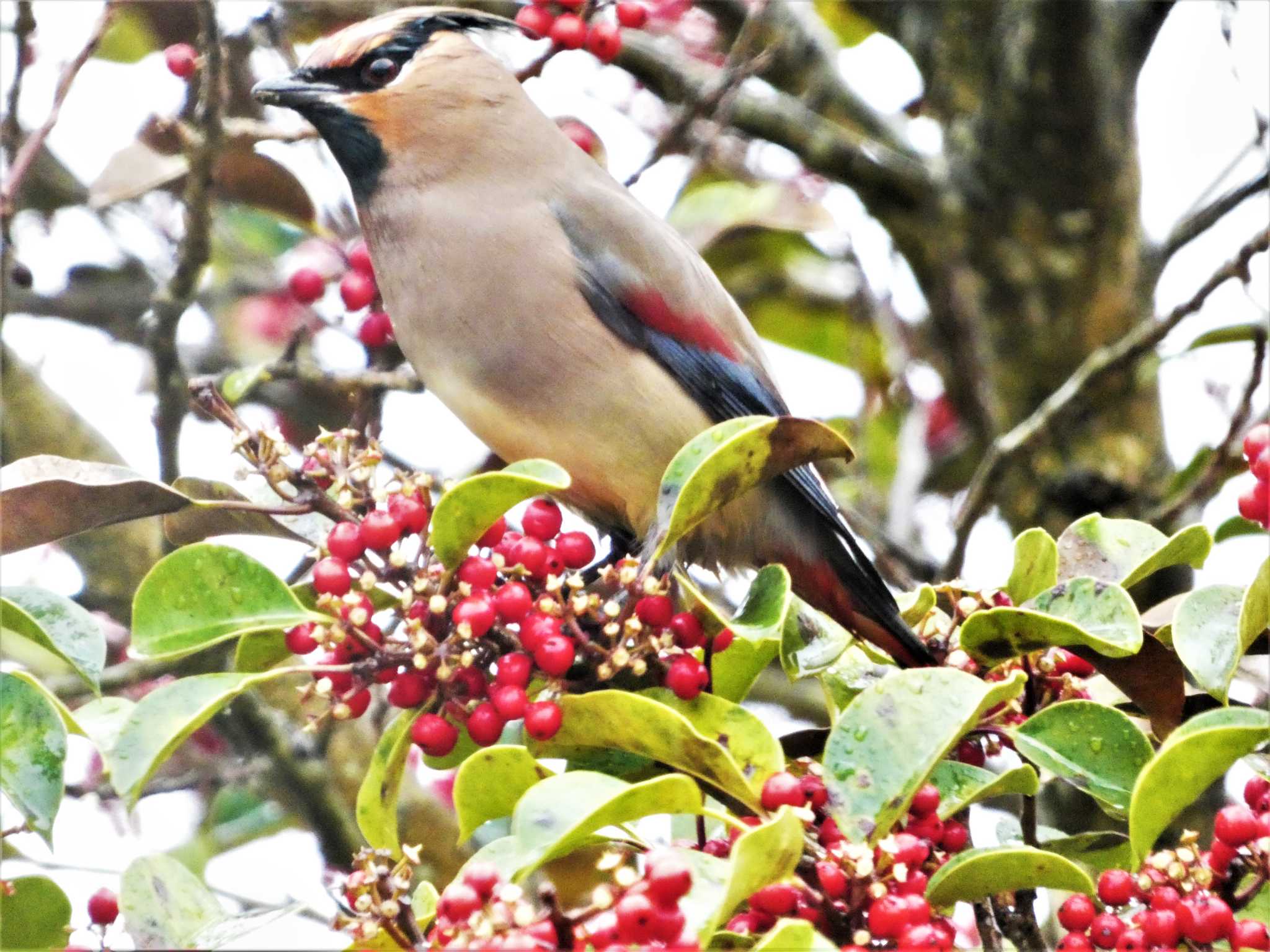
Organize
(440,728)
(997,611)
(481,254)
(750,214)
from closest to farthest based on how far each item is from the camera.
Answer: (997,611), (440,728), (481,254), (750,214)

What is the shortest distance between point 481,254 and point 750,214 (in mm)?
1181

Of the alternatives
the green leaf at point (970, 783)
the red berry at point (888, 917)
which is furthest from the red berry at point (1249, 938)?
the red berry at point (888, 917)

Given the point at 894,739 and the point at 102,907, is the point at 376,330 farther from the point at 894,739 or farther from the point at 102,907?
the point at 894,739

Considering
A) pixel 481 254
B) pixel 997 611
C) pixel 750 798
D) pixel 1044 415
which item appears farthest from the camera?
pixel 1044 415

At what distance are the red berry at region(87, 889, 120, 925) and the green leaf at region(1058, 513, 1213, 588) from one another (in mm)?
1262

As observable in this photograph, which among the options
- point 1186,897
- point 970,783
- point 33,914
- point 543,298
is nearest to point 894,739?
point 970,783

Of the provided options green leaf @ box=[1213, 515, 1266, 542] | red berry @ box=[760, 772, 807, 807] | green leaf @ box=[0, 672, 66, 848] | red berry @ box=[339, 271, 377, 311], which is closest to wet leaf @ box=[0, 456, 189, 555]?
green leaf @ box=[0, 672, 66, 848]

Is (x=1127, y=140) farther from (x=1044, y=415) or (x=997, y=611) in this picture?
(x=997, y=611)

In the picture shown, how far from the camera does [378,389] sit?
3414 mm

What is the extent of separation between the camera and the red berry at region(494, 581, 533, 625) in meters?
2.03

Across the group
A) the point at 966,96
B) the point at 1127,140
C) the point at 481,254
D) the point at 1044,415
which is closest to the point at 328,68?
the point at 481,254

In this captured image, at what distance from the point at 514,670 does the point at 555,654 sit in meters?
0.06

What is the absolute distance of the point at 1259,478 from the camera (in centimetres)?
A: 198

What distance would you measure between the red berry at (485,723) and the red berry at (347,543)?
9.6 inches
